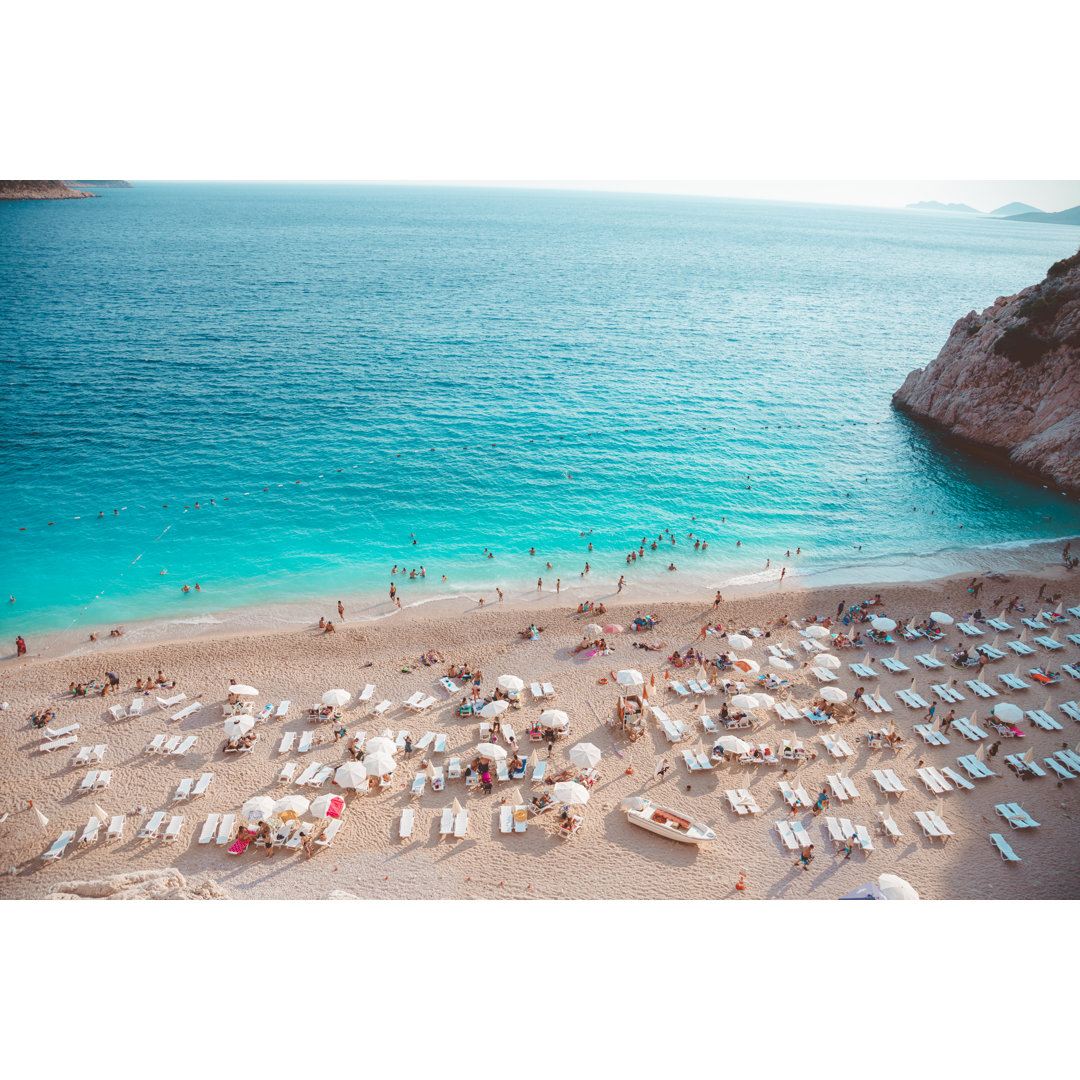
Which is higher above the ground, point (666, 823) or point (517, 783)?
point (666, 823)

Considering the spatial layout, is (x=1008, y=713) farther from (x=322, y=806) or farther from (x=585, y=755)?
(x=322, y=806)

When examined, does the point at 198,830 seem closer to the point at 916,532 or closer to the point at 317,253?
the point at 916,532

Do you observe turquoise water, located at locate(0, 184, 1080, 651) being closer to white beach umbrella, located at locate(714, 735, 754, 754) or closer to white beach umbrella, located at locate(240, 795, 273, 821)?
white beach umbrella, located at locate(714, 735, 754, 754)

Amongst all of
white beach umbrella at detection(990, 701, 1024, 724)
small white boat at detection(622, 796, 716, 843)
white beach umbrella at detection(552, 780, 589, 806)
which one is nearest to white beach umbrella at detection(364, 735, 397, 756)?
white beach umbrella at detection(552, 780, 589, 806)

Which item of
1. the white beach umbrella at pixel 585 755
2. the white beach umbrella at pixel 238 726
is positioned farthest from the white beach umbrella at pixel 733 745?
the white beach umbrella at pixel 238 726

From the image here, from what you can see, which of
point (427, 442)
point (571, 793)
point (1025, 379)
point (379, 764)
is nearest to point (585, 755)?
point (571, 793)

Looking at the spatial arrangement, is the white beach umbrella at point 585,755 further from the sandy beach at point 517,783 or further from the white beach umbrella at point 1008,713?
the white beach umbrella at point 1008,713

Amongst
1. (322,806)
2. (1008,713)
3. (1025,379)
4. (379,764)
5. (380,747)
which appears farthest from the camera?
(1025,379)

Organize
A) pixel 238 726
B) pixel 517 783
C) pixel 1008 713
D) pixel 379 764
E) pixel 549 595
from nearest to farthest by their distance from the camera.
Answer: pixel 379 764 → pixel 517 783 → pixel 238 726 → pixel 1008 713 → pixel 549 595
